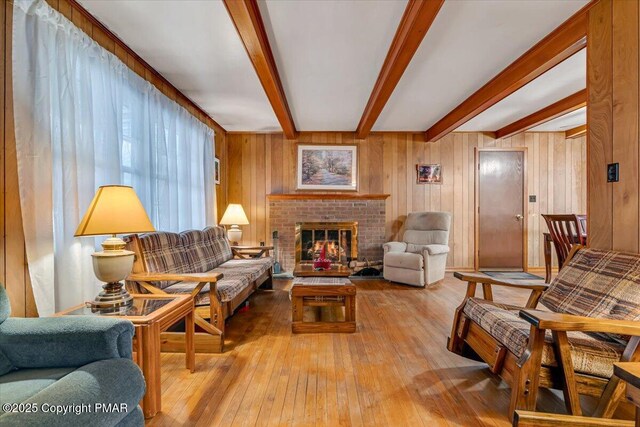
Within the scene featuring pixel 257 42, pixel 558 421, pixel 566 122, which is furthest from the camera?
pixel 566 122

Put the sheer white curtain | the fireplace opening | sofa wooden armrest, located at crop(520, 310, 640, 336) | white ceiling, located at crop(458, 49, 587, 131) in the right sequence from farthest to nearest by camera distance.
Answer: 1. the fireplace opening
2. white ceiling, located at crop(458, 49, 587, 131)
3. the sheer white curtain
4. sofa wooden armrest, located at crop(520, 310, 640, 336)

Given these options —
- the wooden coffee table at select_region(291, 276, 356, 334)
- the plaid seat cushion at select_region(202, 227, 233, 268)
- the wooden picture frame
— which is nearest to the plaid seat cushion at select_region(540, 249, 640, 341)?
the wooden coffee table at select_region(291, 276, 356, 334)

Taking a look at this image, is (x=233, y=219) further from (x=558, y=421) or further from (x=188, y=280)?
(x=558, y=421)

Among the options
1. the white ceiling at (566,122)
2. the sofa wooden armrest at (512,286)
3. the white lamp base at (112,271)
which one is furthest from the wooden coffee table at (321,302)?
the white ceiling at (566,122)

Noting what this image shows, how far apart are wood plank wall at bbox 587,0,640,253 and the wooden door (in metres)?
3.26

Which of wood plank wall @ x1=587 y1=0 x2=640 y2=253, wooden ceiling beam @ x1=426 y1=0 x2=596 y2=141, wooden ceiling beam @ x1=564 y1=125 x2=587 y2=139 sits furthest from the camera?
wooden ceiling beam @ x1=564 y1=125 x2=587 y2=139

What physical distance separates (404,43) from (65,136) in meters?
2.30

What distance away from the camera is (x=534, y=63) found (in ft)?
8.46

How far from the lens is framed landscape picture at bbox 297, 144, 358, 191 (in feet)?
16.6

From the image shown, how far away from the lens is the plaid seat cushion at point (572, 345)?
133 cm

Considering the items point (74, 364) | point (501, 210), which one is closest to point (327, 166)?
point (501, 210)

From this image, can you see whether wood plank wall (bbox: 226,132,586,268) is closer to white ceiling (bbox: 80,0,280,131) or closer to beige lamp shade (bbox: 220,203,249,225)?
beige lamp shade (bbox: 220,203,249,225)

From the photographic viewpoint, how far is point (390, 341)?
95.0 inches

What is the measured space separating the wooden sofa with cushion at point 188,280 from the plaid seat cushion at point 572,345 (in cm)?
179
